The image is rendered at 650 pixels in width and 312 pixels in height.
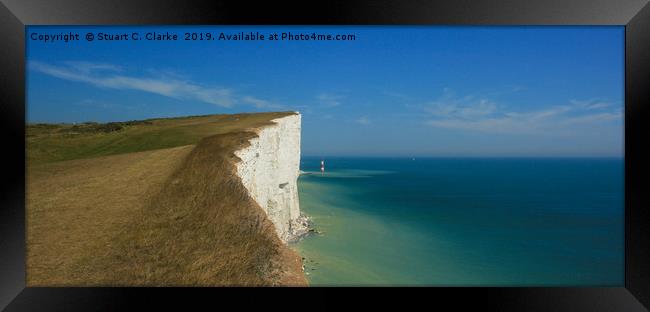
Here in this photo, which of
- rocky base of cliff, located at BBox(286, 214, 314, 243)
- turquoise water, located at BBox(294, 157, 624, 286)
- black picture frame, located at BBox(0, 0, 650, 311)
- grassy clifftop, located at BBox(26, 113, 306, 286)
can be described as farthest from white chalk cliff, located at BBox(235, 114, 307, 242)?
black picture frame, located at BBox(0, 0, 650, 311)

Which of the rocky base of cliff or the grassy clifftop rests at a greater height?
the grassy clifftop

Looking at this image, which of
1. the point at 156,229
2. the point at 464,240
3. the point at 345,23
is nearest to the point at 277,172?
the point at 156,229

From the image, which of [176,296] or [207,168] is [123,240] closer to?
[176,296]

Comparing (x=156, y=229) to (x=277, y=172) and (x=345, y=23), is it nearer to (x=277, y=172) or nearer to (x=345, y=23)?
(x=345, y=23)

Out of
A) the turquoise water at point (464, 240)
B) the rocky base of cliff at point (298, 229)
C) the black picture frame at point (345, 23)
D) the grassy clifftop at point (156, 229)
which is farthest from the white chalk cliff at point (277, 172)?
the black picture frame at point (345, 23)

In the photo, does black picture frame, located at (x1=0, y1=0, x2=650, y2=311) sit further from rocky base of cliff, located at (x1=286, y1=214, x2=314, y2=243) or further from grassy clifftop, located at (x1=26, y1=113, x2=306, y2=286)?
rocky base of cliff, located at (x1=286, y1=214, x2=314, y2=243)

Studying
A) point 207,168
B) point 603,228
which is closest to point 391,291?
point 207,168
